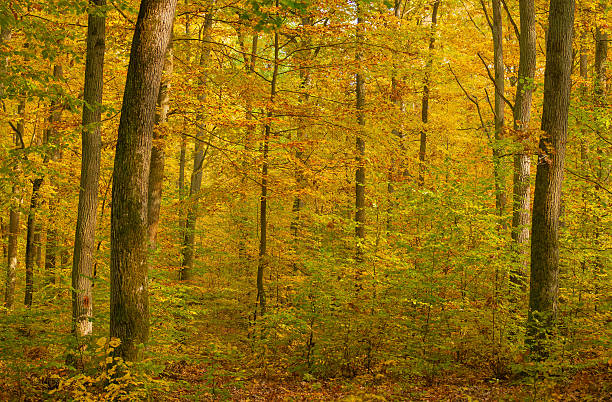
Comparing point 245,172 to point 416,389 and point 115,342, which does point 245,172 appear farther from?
point 115,342

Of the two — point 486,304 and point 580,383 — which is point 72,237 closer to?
point 486,304

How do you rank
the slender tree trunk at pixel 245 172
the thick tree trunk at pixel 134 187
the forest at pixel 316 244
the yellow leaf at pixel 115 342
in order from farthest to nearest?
the slender tree trunk at pixel 245 172, the forest at pixel 316 244, the thick tree trunk at pixel 134 187, the yellow leaf at pixel 115 342

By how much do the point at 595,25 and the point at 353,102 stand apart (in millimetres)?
7178

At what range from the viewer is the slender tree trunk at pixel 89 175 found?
26.7 ft

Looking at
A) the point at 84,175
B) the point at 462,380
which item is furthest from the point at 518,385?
the point at 84,175

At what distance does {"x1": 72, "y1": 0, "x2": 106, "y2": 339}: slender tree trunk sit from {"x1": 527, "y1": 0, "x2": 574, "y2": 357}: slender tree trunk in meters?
7.42

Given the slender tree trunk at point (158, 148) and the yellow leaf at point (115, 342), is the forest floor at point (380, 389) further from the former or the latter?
the slender tree trunk at point (158, 148)

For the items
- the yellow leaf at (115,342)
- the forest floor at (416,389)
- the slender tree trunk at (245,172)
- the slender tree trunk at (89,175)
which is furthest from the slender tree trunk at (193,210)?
the yellow leaf at (115,342)

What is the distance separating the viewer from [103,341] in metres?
5.58

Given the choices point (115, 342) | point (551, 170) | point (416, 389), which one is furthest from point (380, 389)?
point (551, 170)

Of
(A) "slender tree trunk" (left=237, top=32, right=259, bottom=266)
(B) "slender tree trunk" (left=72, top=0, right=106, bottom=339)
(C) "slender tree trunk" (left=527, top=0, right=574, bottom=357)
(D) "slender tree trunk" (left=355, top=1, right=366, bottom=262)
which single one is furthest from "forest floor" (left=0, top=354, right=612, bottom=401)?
(A) "slender tree trunk" (left=237, top=32, right=259, bottom=266)

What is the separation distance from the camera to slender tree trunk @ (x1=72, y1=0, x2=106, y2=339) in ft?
26.7

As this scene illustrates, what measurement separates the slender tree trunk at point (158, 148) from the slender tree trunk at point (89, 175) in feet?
5.31

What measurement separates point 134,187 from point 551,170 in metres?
6.45
